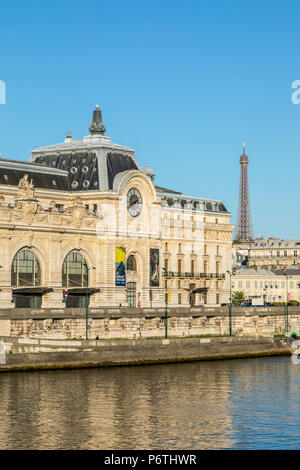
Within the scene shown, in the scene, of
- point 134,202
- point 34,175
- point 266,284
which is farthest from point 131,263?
point 266,284

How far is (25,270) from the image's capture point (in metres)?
104

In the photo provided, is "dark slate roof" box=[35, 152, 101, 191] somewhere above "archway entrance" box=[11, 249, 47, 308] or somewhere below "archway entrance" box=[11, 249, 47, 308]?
above

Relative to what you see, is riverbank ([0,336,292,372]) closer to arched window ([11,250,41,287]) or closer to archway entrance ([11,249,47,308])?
archway entrance ([11,249,47,308])

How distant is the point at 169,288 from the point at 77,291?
2460cm

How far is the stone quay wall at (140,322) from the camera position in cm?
8462

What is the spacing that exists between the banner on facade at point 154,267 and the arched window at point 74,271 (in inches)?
483

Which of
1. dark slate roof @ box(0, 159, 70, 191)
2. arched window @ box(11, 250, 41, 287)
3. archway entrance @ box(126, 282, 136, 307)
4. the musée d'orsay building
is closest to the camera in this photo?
arched window @ box(11, 250, 41, 287)

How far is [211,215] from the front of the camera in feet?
468

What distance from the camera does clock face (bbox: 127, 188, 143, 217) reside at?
387ft

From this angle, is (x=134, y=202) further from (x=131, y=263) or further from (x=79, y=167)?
(x=79, y=167)

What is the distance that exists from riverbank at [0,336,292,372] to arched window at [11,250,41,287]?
70.3 ft

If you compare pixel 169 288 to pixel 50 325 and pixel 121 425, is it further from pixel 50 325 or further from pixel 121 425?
pixel 121 425

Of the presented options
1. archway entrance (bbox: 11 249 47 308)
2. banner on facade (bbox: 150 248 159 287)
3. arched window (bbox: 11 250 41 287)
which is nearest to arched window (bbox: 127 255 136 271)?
banner on facade (bbox: 150 248 159 287)
